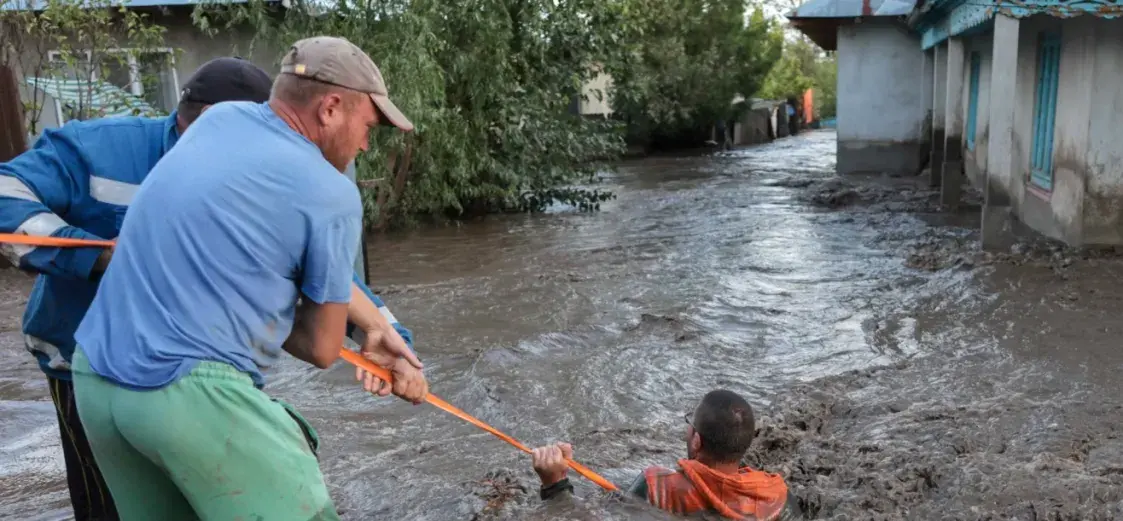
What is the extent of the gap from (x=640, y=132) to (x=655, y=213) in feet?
43.8

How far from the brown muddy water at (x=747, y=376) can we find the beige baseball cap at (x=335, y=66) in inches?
76.0

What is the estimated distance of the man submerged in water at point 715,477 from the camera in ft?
11.0

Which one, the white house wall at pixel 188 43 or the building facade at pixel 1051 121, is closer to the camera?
the building facade at pixel 1051 121

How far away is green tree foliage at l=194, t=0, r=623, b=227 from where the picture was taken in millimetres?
10508

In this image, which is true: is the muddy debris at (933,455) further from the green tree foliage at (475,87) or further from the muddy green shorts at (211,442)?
the green tree foliage at (475,87)

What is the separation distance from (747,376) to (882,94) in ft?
45.2

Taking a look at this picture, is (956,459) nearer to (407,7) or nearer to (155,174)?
(155,174)

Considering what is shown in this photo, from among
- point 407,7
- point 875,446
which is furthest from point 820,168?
point 875,446

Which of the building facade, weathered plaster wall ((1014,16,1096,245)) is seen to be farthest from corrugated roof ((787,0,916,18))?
weathered plaster wall ((1014,16,1096,245))

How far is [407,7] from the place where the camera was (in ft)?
34.9

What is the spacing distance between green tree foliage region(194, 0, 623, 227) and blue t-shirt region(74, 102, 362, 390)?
26.9 ft

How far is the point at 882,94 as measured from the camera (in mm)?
18172

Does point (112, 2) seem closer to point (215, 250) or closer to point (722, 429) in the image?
point (722, 429)

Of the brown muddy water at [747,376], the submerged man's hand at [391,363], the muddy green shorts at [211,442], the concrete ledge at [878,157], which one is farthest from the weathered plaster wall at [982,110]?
the muddy green shorts at [211,442]
